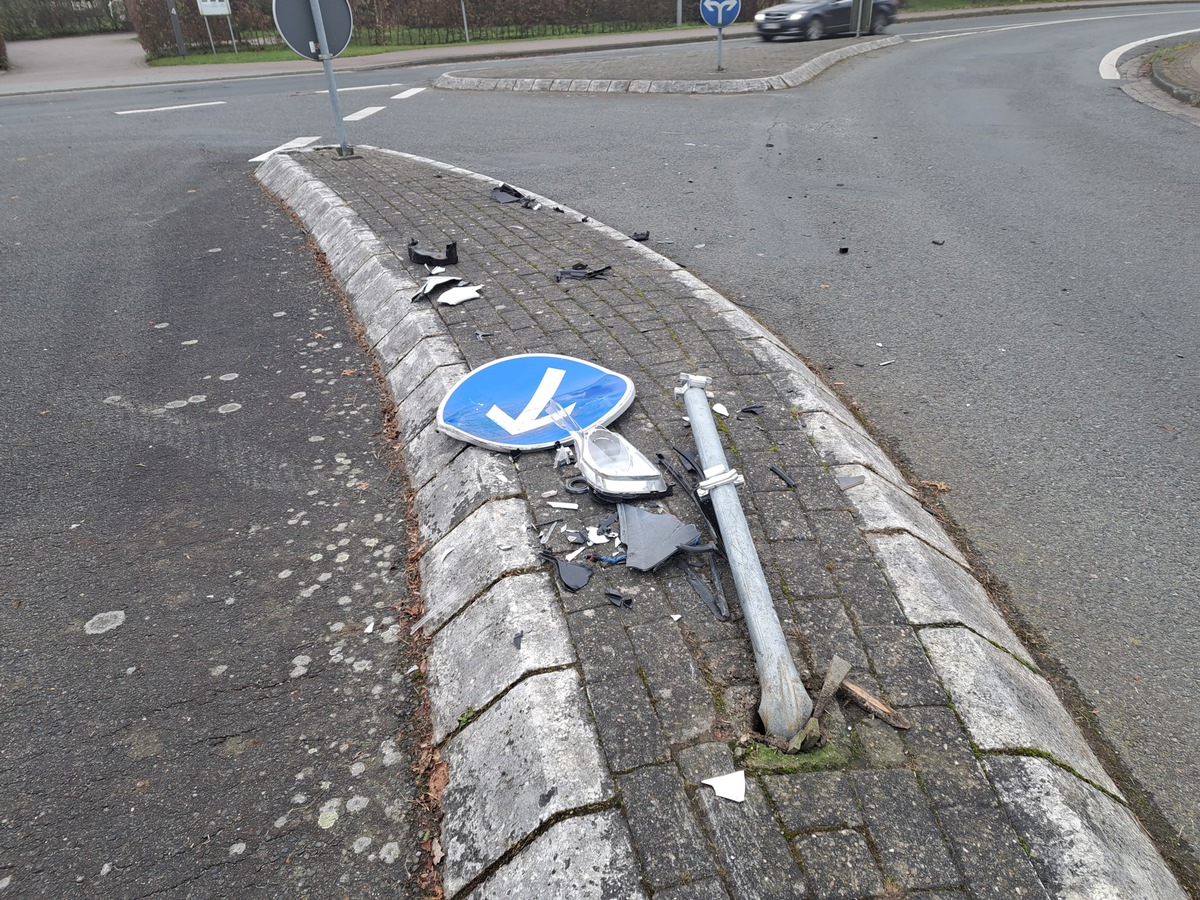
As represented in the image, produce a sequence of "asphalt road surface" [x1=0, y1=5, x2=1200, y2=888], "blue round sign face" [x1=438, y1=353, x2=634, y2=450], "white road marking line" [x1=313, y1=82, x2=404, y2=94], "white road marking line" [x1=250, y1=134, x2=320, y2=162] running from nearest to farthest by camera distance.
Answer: "asphalt road surface" [x1=0, y1=5, x2=1200, y2=888]
"blue round sign face" [x1=438, y1=353, x2=634, y2=450]
"white road marking line" [x1=250, y1=134, x2=320, y2=162]
"white road marking line" [x1=313, y1=82, x2=404, y2=94]

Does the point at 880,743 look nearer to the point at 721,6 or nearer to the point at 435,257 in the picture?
the point at 435,257

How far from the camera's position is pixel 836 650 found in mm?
2432

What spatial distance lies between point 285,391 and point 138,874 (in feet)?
9.35

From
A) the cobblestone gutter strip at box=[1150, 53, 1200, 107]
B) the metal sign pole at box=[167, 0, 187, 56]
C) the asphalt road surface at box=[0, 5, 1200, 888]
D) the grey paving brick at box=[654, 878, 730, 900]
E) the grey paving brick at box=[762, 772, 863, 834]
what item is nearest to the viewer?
the grey paving brick at box=[654, 878, 730, 900]

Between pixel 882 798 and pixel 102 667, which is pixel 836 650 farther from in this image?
pixel 102 667

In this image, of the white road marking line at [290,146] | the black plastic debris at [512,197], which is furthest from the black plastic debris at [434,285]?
the white road marking line at [290,146]

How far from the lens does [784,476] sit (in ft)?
10.7

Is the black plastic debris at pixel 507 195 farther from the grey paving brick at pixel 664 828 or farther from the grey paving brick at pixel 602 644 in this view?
the grey paving brick at pixel 664 828

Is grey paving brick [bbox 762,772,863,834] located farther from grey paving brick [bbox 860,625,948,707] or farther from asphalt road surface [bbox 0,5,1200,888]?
asphalt road surface [bbox 0,5,1200,888]

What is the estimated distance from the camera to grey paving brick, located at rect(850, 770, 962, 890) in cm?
184

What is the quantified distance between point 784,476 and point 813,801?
1490 millimetres

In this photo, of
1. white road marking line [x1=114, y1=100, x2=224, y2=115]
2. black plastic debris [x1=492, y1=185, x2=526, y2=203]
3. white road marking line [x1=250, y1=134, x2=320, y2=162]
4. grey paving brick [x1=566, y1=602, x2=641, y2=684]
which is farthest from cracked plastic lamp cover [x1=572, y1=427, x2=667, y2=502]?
white road marking line [x1=114, y1=100, x2=224, y2=115]

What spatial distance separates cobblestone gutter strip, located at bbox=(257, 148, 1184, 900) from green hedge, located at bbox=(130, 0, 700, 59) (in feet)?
89.7

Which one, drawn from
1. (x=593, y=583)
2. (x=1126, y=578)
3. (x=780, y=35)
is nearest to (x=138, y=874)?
(x=593, y=583)
